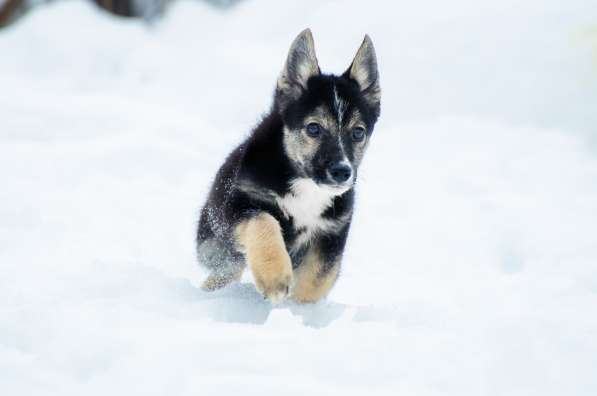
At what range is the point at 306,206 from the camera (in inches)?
174

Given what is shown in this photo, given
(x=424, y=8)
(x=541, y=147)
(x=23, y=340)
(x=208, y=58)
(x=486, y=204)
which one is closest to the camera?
(x=23, y=340)

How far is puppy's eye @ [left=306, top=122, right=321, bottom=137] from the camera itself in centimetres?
443

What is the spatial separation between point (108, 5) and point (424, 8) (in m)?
5.79

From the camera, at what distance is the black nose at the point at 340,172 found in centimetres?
Answer: 412

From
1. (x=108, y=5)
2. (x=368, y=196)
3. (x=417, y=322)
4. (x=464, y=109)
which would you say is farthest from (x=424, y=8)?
(x=417, y=322)

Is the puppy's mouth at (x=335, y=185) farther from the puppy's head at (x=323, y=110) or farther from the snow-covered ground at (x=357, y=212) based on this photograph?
the snow-covered ground at (x=357, y=212)

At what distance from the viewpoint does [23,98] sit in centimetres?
949

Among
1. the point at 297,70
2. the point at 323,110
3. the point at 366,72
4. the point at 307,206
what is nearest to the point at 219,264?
the point at 307,206

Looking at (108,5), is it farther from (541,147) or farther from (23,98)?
(541,147)

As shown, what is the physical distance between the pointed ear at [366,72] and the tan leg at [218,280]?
141 centimetres

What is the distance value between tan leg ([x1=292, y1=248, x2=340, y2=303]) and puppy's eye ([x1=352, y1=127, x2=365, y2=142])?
71 cm

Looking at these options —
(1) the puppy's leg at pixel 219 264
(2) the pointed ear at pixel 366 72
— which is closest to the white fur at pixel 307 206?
(1) the puppy's leg at pixel 219 264

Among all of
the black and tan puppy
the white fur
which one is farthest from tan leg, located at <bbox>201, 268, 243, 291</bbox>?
the white fur

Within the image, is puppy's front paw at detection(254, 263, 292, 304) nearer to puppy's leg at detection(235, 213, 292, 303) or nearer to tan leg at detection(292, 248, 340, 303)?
puppy's leg at detection(235, 213, 292, 303)
